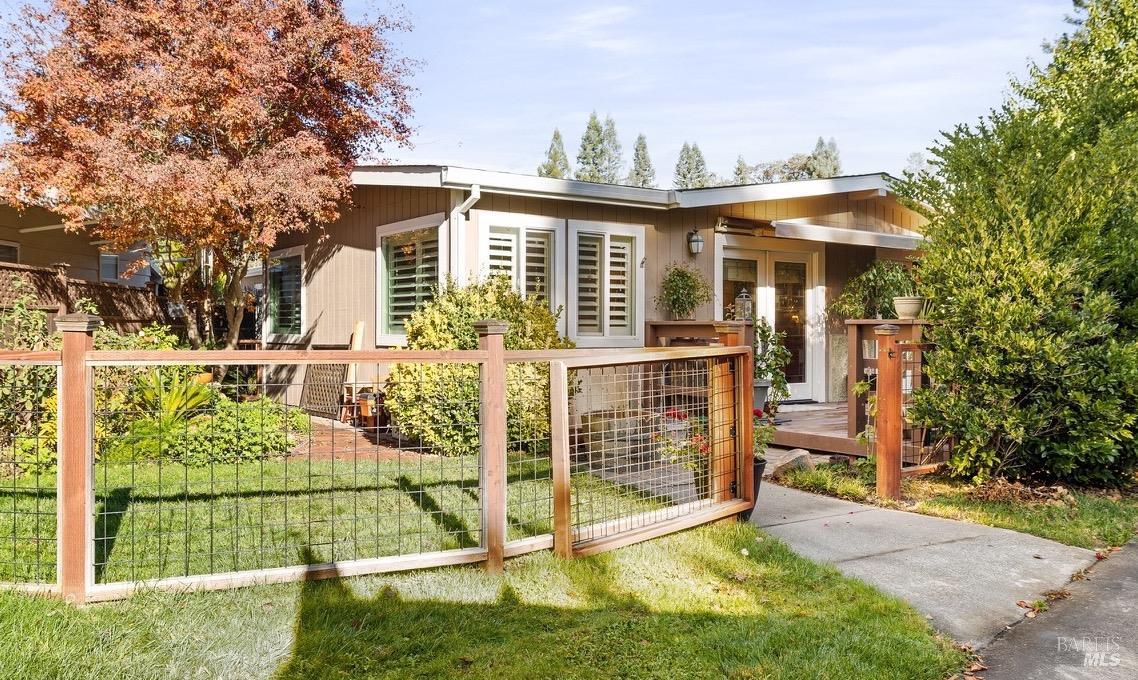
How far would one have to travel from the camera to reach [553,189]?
7.92 metres

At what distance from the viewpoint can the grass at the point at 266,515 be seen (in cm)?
361

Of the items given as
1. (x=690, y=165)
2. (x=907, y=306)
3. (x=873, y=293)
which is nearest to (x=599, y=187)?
(x=907, y=306)

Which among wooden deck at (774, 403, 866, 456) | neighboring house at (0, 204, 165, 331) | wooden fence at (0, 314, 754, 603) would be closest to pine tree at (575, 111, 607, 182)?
neighboring house at (0, 204, 165, 331)

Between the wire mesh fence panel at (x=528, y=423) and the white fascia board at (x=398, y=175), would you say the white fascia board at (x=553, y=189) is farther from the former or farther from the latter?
the wire mesh fence panel at (x=528, y=423)

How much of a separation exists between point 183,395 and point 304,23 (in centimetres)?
405

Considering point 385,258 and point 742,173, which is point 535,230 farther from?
point 742,173

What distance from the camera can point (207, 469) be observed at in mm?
6188

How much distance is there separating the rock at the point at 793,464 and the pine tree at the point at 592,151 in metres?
50.0

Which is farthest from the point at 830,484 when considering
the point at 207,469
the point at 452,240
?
the point at 207,469

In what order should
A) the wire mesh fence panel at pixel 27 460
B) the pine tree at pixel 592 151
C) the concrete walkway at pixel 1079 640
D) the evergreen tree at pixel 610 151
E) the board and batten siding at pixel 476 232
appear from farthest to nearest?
the evergreen tree at pixel 610 151 < the pine tree at pixel 592 151 < the board and batten siding at pixel 476 232 < the wire mesh fence panel at pixel 27 460 < the concrete walkway at pixel 1079 640

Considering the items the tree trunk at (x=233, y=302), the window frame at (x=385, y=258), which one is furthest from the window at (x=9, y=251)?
the window frame at (x=385, y=258)

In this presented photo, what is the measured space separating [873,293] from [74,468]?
9416 millimetres

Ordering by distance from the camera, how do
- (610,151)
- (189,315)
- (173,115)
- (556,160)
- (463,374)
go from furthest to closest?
(610,151)
(556,160)
(189,315)
(173,115)
(463,374)

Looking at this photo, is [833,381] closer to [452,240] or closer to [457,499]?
[452,240]
